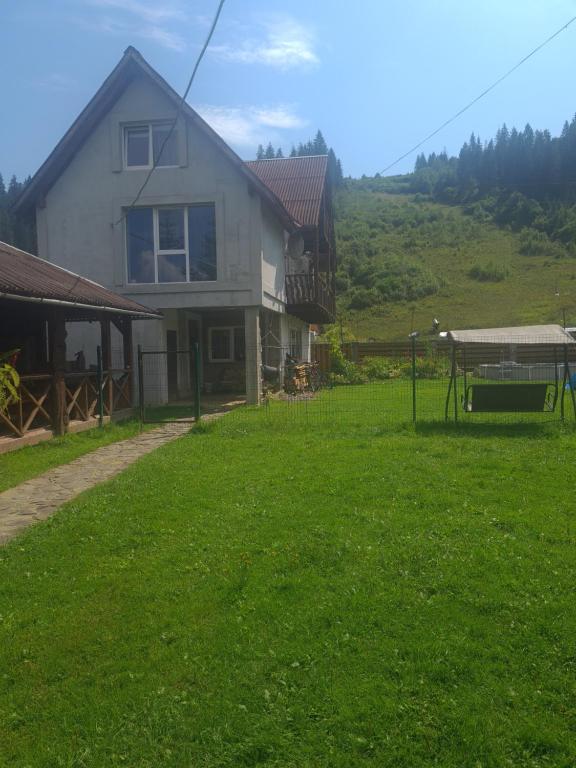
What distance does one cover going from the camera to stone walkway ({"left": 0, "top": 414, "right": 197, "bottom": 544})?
22.2 ft

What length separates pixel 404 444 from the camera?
32.0 ft

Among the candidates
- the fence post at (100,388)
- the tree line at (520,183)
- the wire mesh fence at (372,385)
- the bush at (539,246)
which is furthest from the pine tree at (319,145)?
the fence post at (100,388)

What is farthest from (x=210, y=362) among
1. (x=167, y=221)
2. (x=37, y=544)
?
(x=37, y=544)

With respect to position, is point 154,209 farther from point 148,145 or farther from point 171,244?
point 148,145

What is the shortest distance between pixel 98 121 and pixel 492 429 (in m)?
13.0

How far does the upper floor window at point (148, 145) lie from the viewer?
1680 centimetres

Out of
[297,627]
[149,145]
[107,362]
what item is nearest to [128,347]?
[107,362]

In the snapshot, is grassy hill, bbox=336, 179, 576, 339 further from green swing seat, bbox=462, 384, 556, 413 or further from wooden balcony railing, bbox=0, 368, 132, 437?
green swing seat, bbox=462, 384, 556, 413

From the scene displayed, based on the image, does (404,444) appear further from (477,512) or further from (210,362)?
(210,362)

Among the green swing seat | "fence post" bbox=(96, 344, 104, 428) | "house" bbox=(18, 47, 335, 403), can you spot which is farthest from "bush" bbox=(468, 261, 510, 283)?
"fence post" bbox=(96, 344, 104, 428)

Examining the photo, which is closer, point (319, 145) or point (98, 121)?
point (98, 121)

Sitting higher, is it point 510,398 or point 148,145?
point 148,145

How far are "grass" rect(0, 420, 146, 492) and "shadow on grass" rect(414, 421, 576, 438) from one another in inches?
225

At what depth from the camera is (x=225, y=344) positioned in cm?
2259
